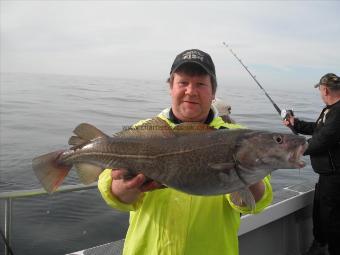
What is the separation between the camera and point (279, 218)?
19.8ft

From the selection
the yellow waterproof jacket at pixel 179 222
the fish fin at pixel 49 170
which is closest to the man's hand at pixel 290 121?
the yellow waterproof jacket at pixel 179 222

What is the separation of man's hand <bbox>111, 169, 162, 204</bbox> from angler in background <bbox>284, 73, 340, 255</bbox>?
4112 millimetres

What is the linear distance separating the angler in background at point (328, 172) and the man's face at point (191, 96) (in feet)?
11.6

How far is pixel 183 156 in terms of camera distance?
7.60 feet

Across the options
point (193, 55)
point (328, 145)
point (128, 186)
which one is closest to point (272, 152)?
point (128, 186)

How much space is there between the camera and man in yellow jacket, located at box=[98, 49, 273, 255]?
2.56 m

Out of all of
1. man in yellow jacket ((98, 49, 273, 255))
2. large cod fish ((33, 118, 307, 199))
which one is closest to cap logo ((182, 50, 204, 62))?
man in yellow jacket ((98, 49, 273, 255))

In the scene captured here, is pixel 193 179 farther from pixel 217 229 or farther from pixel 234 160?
pixel 217 229

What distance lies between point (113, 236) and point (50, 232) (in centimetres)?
129

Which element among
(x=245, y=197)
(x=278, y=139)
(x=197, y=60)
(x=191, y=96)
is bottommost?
(x=245, y=197)

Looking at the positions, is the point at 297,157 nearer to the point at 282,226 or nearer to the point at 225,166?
the point at 225,166

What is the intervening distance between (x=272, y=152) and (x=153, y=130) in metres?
0.78

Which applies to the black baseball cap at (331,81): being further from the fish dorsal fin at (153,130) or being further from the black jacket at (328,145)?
the fish dorsal fin at (153,130)

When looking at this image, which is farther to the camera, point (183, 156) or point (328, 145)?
point (328, 145)
